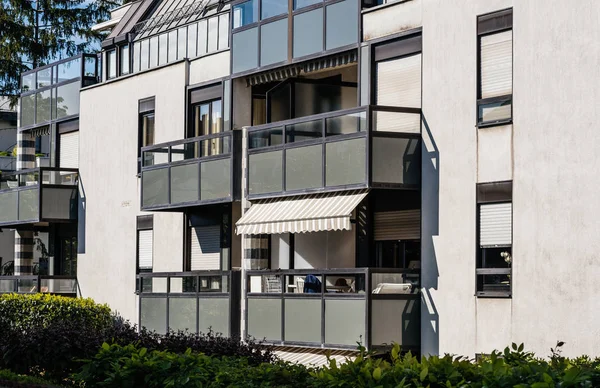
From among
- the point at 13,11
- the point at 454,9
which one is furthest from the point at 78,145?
the point at 13,11

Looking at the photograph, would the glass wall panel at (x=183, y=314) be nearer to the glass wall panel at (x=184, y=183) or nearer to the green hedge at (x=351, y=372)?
the glass wall panel at (x=184, y=183)

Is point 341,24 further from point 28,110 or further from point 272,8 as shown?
point 28,110

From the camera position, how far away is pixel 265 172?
91.2 feet

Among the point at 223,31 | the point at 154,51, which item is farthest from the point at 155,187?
the point at 154,51

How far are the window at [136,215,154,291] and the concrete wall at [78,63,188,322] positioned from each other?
0.23m

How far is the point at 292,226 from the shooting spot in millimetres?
26484

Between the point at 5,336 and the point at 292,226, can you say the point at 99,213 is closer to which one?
the point at 292,226

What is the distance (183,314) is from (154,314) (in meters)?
1.48

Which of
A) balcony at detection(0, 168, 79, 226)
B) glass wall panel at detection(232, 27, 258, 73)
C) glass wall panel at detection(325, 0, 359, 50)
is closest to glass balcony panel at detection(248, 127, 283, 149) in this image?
glass wall panel at detection(325, 0, 359, 50)

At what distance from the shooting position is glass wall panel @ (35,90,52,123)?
4119 cm

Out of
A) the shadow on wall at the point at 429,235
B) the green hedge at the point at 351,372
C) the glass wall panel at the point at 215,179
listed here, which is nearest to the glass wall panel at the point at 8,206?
the glass wall panel at the point at 215,179

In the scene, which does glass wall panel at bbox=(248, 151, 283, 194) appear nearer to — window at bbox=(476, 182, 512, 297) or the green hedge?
window at bbox=(476, 182, 512, 297)

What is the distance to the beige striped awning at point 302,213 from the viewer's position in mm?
25094

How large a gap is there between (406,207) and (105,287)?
46.4ft
